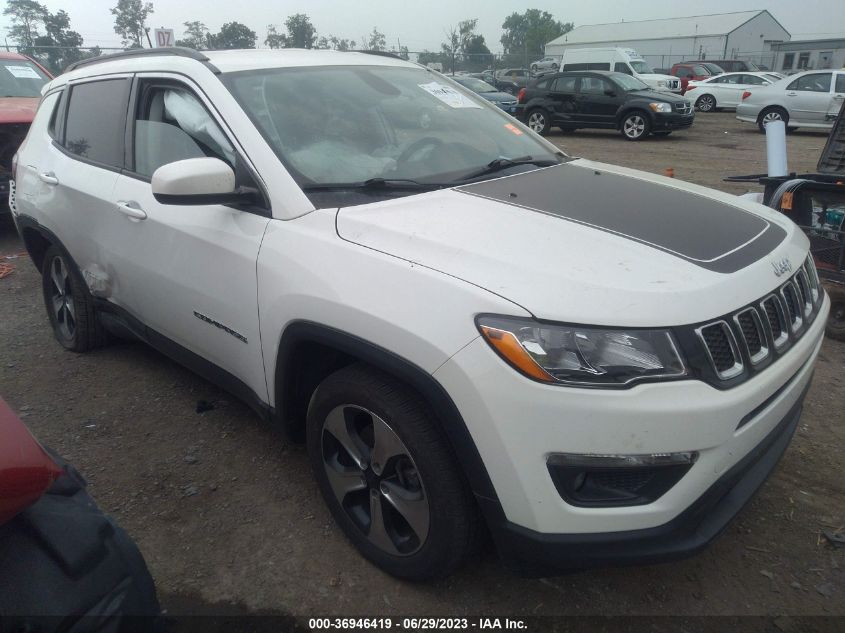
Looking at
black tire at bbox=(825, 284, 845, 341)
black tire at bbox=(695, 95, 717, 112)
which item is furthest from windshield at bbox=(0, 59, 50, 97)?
black tire at bbox=(695, 95, 717, 112)

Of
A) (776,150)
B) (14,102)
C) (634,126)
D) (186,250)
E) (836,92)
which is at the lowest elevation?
(634,126)

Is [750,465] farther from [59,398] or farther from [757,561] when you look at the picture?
[59,398]

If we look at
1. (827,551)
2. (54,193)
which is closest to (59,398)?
(54,193)

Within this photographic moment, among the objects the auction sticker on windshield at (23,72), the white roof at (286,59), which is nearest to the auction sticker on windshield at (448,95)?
the white roof at (286,59)

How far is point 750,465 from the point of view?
6.59ft

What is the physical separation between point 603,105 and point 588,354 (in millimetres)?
15975

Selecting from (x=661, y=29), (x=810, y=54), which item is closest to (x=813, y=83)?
(x=810, y=54)

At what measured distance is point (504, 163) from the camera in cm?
298

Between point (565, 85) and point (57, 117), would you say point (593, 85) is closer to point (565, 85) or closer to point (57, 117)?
point (565, 85)

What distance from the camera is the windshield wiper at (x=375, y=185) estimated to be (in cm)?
249

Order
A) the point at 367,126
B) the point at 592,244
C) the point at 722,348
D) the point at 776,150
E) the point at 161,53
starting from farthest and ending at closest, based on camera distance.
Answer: the point at 776,150, the point at 161,53, the point at 367,126, the point at 592,244, the point at 722,348

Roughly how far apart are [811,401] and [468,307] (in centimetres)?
272

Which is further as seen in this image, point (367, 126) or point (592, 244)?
point (367, 126)

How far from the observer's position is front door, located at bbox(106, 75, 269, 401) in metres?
2.58
